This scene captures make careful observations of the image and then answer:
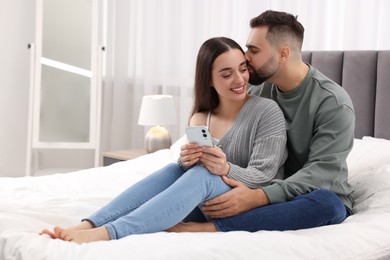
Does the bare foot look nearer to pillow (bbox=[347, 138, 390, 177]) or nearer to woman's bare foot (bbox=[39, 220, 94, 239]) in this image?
woman's bare foot (bbox=[39, 220, 94, 239])

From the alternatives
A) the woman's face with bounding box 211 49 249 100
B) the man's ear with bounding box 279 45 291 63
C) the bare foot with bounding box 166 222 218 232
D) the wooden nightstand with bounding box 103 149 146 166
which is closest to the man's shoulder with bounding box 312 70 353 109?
the man's ear with bounding box 279 45 291 63

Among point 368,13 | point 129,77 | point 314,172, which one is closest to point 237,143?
point 314,172

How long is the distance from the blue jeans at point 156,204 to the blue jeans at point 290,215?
0.11m

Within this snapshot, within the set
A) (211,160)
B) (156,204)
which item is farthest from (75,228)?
(211,160)

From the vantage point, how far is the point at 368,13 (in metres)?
2.94

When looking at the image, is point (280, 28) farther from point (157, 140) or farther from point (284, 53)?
point (157, 140)

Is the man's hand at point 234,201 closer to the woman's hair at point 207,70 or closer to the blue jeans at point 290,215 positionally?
the blue jeans at point 290,215

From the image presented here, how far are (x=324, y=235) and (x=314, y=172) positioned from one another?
28 cm

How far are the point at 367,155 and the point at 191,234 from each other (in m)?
1.05

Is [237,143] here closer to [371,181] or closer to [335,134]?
[335,134]

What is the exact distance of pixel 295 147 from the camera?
6.65 feet

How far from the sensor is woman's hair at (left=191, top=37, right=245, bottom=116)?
6.57 ft

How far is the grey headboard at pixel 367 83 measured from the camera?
8.80 feet

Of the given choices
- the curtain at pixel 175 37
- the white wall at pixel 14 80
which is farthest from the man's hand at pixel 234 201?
the white wall at pixel 14 80
